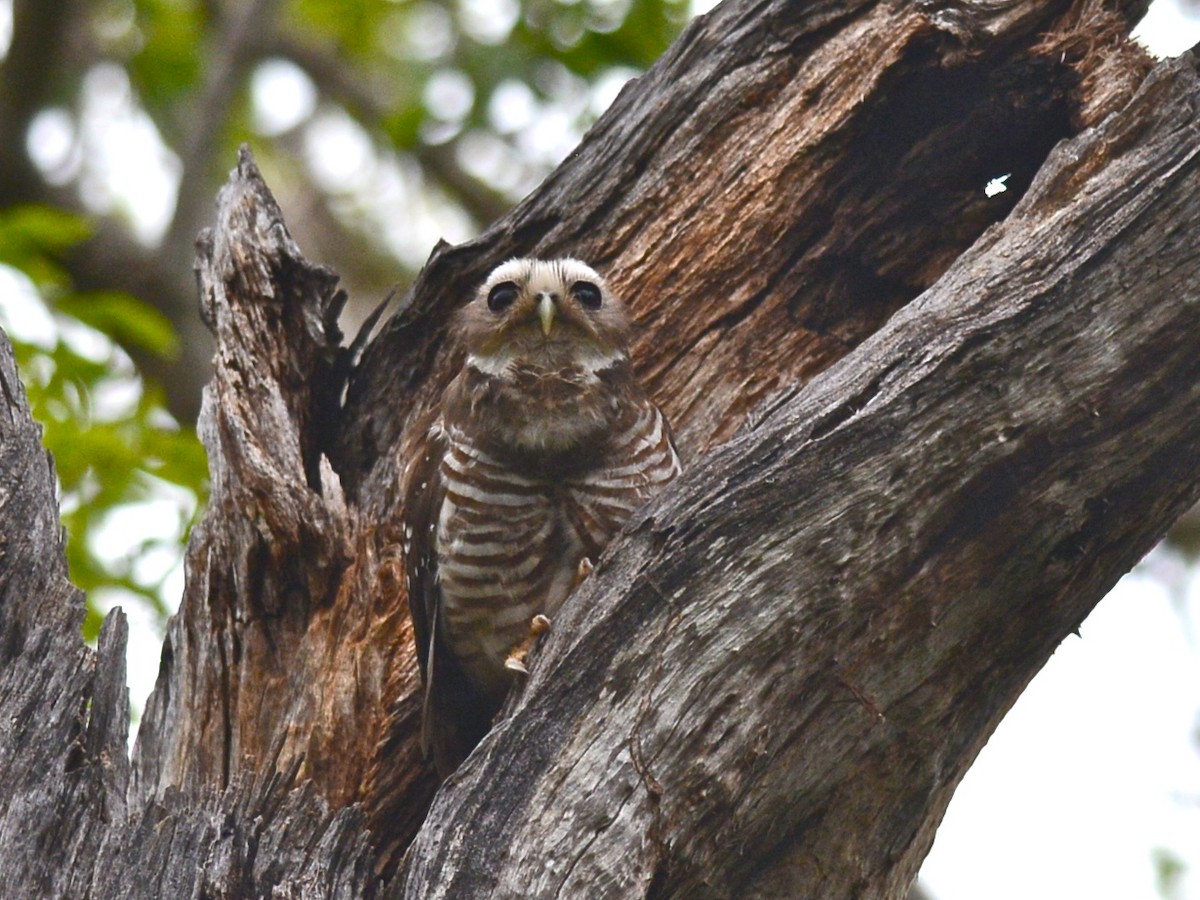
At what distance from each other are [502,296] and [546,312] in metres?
0.25

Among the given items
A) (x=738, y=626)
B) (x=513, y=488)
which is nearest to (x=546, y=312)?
(x=513, y=488)

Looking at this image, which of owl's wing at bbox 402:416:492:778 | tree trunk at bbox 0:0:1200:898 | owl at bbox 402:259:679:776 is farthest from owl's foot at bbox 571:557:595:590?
tree trunk at bbox 0:0:1200:898

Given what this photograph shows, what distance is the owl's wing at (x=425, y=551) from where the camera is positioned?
166 inches

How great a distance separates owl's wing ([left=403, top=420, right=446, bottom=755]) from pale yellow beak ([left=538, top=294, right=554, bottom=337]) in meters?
0.47

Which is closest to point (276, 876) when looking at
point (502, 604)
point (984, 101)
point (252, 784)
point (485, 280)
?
point (252, 784)

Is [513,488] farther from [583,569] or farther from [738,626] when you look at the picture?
[738,626]

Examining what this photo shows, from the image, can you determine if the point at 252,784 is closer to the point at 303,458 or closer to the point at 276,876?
the point at 276,876

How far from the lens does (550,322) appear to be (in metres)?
4.62

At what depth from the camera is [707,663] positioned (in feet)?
10.6

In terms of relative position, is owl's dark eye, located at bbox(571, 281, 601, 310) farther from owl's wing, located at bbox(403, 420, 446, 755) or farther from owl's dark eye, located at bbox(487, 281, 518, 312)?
owl's wing, located at bbox(403, 420, 446, 755)

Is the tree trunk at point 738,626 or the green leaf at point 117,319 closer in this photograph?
the tree trunk at point 738,626

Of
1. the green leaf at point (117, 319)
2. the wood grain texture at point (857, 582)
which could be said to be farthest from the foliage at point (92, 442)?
the wood grain texture at point (857, 582)

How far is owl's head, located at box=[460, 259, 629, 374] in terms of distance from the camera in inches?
184

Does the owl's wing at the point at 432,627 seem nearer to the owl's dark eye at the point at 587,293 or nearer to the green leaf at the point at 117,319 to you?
the owl's dark eye at the point at 587,293
